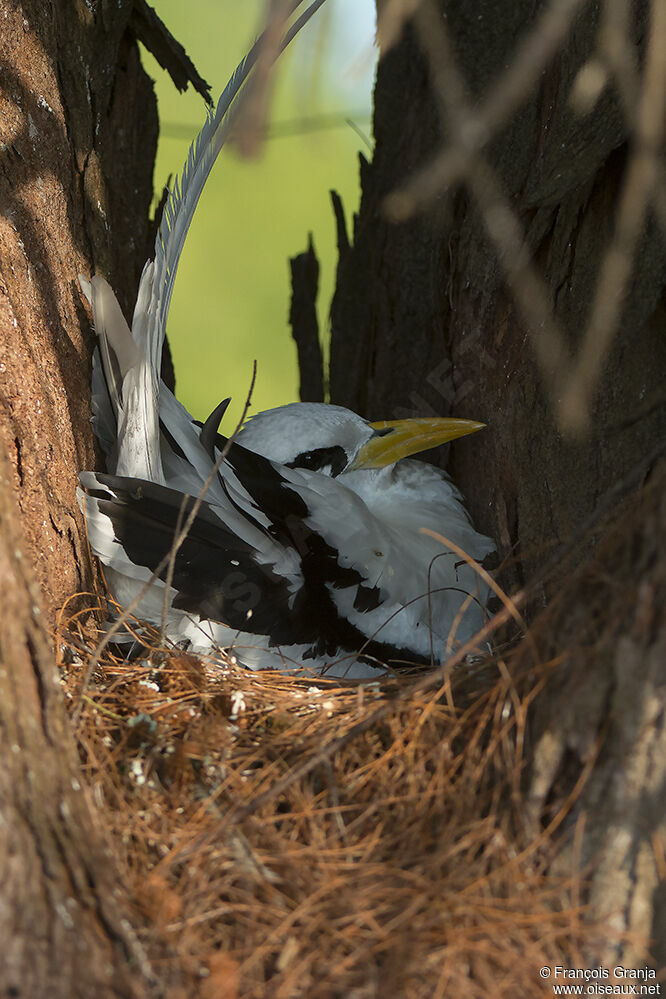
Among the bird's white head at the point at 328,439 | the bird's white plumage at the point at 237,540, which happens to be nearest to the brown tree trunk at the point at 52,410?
the bird's white plumage at the point at 237,540

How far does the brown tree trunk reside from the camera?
2.79ft

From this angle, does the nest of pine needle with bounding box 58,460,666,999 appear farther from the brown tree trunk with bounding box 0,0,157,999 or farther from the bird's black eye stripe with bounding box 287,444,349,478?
the bird's black eye stripe with bounding box 287,444,349,478

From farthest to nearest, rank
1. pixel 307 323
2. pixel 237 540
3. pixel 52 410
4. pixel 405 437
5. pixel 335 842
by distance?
pixel 307 323
pixel 405 437
pixel 237 540
pixel 52 410
pixel 335 842

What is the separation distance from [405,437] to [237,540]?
0.60 m

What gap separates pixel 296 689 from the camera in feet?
5.09

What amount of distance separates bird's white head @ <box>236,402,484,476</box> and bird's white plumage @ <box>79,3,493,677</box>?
18cm

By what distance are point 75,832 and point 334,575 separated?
1001 mm

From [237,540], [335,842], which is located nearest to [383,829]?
[335,842]

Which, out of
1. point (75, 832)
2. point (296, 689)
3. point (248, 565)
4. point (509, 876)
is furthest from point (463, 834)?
point (248, 565)

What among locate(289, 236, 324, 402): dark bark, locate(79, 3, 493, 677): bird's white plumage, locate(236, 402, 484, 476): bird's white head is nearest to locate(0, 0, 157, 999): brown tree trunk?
locate(79, 3, 493, 677): bird's white plumage

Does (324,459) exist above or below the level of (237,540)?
above

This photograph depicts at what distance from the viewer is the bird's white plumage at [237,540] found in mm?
1626

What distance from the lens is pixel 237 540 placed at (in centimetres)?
174

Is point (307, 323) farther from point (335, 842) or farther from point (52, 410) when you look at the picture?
point (335, 842)
